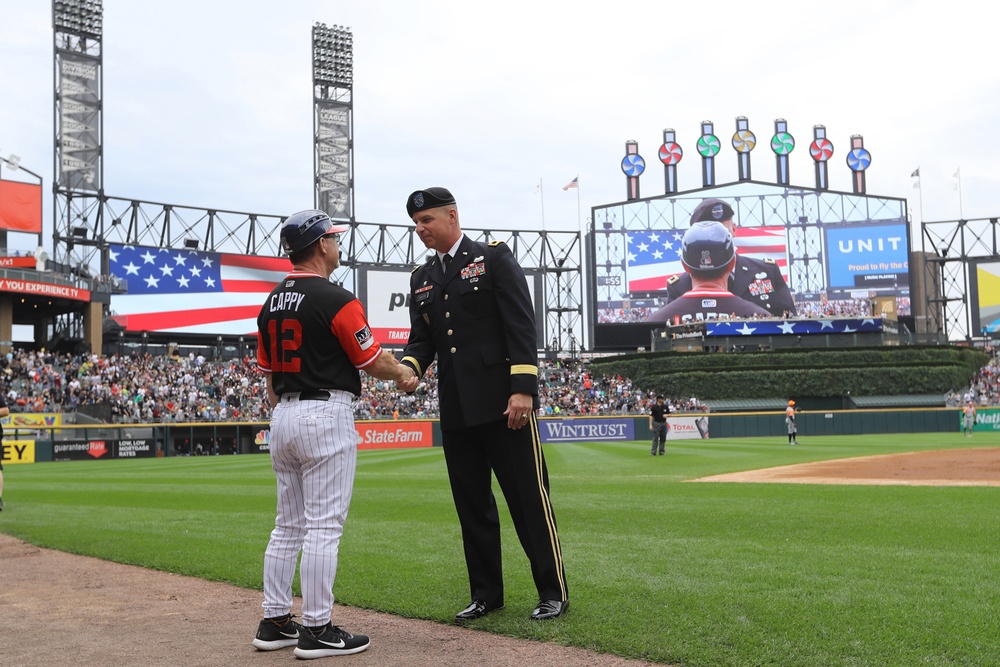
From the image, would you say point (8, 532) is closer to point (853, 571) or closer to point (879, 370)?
point (853, 571)

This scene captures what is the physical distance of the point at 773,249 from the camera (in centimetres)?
6069

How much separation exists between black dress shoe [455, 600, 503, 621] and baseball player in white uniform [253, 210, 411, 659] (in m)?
0.60

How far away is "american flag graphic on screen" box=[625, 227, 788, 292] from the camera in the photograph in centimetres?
6041

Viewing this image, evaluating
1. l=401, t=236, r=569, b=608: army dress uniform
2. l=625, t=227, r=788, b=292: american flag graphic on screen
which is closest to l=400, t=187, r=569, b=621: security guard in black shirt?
l=401, t=236, r=569, b=608: army dress uniform

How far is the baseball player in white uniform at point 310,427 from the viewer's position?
4141 mm

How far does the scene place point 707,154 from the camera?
6406 centimetres

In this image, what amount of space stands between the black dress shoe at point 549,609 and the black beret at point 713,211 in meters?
58.5

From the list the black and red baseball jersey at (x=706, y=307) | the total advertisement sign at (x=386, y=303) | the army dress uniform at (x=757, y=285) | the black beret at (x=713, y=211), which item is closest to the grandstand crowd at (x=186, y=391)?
the black and red baseball jersey at (x=706, y=307)

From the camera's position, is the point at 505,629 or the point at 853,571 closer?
the point at 505,629

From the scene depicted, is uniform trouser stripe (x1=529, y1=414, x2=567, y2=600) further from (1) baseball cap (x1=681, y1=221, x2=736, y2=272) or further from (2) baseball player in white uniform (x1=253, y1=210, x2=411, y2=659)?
(1) baseball cap (x1=681, y1=221, x2=736, y2=272)

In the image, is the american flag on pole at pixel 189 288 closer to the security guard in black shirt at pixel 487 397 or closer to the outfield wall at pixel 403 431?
the outfield wall at pixel 403 431

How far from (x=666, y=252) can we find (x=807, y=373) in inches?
490

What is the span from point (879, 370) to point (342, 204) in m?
33.7

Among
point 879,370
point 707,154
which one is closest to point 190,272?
point 707,154
